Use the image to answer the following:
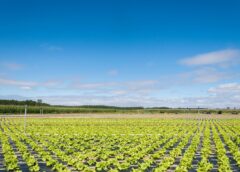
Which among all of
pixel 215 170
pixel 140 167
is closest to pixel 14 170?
pixel 140 167

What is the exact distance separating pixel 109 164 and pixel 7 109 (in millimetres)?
70659

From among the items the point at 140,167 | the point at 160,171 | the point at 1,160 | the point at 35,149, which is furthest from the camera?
the point at 35,149

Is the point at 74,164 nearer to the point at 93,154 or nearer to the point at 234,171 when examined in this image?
the point at 93,154

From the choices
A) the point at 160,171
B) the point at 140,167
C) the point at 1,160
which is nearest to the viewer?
A: the point at 160,171

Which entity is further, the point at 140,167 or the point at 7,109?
the point at 7,109

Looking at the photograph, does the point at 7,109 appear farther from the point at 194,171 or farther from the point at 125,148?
the point at 194,171

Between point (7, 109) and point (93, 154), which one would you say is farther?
point (7, 109)

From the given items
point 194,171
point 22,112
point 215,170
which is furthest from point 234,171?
point 22,112

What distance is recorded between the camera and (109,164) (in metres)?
10.5

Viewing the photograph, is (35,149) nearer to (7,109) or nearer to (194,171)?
(194,171)

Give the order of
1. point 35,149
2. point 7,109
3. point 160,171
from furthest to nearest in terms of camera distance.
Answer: point 7,109, point 35,149, point 160,171

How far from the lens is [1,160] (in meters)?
11.9

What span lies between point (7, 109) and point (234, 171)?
72617mm

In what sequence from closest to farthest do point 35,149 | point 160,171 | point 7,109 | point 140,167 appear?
point 160,171
point 140,167
point 35,149
point 7,109
